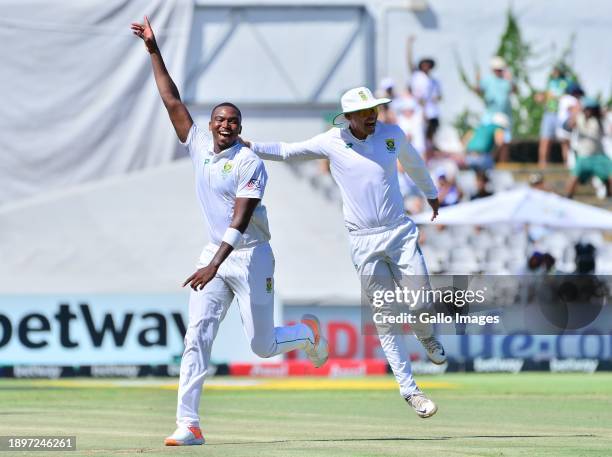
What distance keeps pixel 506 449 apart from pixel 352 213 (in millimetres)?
1976

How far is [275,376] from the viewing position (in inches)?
677

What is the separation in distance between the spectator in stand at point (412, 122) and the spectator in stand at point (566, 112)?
81.5 inches

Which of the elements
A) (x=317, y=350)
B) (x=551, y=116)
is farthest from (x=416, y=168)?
(x=551, y=116)

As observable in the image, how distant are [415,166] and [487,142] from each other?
12.4m

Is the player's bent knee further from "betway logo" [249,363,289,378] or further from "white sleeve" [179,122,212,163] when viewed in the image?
"betway logo" [249,363,289,378]

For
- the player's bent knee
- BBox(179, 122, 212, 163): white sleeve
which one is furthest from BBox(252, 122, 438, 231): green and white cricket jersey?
the player's bent knee

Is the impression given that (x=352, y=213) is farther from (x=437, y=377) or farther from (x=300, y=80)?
(x=300, y=80)

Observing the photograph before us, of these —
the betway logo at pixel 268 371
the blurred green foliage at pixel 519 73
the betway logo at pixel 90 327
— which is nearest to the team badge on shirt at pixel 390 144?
the betway logo at pixel 90 327

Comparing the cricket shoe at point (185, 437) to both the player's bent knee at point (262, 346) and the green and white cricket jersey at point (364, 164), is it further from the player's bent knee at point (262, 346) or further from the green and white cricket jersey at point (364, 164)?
the green and white cricket jersey at point (364, 164)

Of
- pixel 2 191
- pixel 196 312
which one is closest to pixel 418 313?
pixel 196 312

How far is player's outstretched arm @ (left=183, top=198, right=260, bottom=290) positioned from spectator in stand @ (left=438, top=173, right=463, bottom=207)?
1141 cm

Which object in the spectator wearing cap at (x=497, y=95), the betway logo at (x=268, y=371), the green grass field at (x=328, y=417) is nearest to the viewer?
the green grass field at (x=328, y=417)

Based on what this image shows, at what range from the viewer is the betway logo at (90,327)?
55.4 feet

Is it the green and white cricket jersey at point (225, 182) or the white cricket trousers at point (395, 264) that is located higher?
the green and white cricket jersey at point (225, 182)
